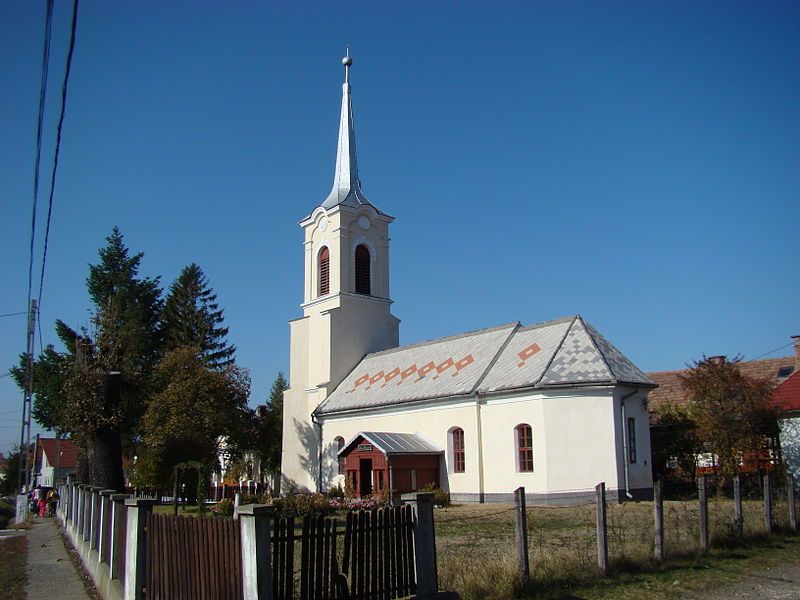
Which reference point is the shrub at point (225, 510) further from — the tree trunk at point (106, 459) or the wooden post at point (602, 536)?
the wooden post at point (602, 536)

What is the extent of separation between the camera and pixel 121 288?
56344 mm

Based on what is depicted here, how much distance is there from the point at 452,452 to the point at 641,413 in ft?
25.9

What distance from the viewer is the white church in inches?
1125

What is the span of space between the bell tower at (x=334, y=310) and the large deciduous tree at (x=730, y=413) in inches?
753

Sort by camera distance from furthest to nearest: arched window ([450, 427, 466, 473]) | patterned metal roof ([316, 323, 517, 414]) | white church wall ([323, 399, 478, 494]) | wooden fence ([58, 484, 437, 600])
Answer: patterned metal roof ([316, 323, 517, 414]) < arched window ([450, 427, 466, 473]) < white church wall ([323, 399, 478, 494]) < wooden fence ([58, 484, 437, 600])

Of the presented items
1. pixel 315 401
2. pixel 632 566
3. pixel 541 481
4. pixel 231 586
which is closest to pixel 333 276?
pixel 315 401

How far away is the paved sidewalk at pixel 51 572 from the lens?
1303 cm

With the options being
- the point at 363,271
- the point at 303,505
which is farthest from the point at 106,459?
the point at 363,271

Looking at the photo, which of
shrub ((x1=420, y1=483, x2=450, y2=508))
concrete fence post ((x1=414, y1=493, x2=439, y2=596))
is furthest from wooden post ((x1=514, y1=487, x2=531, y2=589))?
shrub ((x1=420, y1=483, x2=450, y2=508))

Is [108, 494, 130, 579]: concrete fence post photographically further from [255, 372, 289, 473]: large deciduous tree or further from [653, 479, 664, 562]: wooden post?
[255, 372, 289, 473]: large deciduous tree

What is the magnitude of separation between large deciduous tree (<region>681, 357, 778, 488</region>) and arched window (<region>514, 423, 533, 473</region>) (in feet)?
20.5

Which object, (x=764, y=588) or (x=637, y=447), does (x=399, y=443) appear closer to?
(x=637, y=447)

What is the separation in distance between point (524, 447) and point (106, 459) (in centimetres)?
1508

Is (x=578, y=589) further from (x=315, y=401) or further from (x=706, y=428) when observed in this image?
(x=315, y=401)
